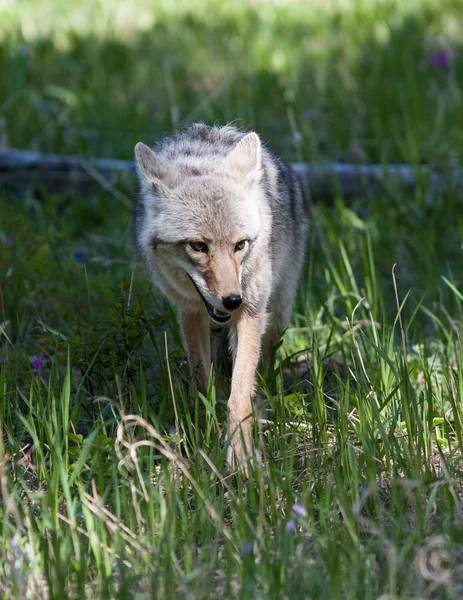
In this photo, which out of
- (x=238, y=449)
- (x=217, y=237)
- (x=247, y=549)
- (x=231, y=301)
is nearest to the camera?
(x=247, y=549)

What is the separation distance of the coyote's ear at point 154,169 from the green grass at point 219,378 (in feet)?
2.17

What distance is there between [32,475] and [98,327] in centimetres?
91

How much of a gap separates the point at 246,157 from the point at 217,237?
1.80 feet

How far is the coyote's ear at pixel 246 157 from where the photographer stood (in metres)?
4.19

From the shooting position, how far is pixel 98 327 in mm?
4402

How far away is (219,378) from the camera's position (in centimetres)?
482

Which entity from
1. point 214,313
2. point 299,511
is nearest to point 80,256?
point 214,313

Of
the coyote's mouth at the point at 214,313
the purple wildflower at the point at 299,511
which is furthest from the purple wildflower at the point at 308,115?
the purple wildflower at the point at 299,511

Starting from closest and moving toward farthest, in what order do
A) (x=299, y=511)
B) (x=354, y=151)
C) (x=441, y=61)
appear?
(x=299, y=511)
(x=354, y=151)
(x=441, y=61)

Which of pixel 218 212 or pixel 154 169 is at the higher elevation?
pixel 154 169

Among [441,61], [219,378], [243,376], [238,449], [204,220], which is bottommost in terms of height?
[238,449]

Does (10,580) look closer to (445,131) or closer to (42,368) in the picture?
(42,368)

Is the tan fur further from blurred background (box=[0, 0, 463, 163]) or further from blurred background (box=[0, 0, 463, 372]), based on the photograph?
blurred background (box=[0, 0, 463, 163])

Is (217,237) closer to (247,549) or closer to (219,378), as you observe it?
(219,378)
